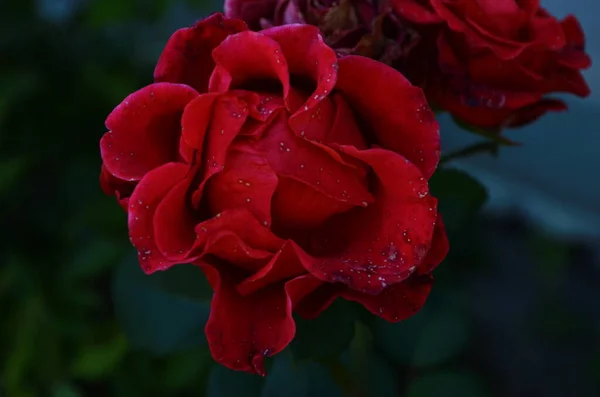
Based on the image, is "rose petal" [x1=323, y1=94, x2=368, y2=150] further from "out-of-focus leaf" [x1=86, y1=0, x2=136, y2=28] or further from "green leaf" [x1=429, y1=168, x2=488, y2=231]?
"out-of-focus leaf" [x1=86, y1=0, x2=136, y2=28]

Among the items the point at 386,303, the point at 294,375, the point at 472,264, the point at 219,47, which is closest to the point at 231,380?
the point at 294,375

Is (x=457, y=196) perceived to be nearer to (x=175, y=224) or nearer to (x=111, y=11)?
(x=175, y=224)

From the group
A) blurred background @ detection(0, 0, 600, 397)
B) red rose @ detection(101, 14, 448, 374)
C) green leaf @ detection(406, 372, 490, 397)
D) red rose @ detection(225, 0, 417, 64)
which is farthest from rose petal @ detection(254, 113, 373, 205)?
blurred background @ detection(0, 0, 600, 397)

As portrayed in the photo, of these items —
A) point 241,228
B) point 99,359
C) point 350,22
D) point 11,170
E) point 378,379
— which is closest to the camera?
point 241,228

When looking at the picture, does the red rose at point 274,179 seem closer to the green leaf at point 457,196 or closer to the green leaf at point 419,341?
the green leaf at point 457,196

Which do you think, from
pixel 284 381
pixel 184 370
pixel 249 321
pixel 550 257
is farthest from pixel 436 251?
pixel 550 257

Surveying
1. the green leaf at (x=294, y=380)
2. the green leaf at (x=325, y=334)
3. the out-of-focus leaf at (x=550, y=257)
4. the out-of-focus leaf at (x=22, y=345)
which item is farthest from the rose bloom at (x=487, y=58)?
the out-of-focus leaf at (x=550, y=257)

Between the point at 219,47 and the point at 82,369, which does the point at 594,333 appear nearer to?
the point at 82,369
